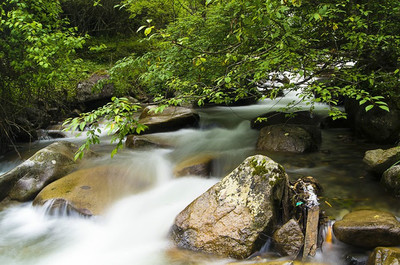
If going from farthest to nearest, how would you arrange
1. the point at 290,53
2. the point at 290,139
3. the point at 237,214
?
1. the point at 290,139
2. the point at 290,53
3. the point at 237,214

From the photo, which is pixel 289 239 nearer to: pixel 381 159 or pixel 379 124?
pixel 381 159

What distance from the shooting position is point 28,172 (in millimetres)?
5973

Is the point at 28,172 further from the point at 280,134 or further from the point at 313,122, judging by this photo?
the point at 313,122

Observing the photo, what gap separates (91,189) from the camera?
5.44 metres

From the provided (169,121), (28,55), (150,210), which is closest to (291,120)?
(169,121)

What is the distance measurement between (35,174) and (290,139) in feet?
18.2

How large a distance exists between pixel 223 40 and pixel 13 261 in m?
5.36

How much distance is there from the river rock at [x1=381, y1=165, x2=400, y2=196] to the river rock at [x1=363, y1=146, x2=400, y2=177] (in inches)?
13.1

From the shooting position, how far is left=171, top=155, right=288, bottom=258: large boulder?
3.85 metres

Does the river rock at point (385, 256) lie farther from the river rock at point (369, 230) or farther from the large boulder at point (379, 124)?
the large boulder at point (379, 124)

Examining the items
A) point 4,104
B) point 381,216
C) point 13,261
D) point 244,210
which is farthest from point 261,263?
point 4,104

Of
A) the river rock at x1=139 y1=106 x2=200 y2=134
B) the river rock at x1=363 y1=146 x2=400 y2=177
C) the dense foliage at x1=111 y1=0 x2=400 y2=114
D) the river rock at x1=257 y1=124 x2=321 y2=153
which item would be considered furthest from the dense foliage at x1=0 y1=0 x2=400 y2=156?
the river rock at x1=139 y1=106 x2=200 y2=134

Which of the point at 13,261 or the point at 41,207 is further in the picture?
the point at 41,207

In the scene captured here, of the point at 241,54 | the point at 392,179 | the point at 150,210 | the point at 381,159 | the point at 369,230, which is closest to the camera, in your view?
the point at 369,230
